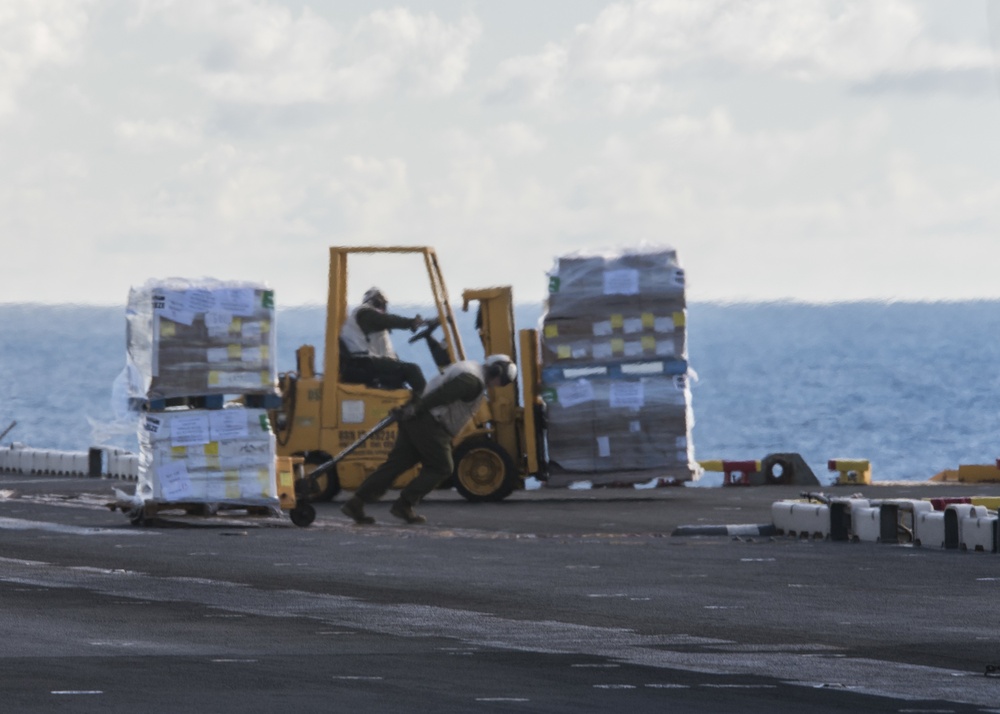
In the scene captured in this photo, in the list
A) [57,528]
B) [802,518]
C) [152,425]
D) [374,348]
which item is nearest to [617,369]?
[374,348]

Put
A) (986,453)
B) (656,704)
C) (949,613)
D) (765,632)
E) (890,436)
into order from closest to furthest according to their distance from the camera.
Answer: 1. (656,704)
2. (765,632)
3. (949,613)
4. (986,453)
5. (890,436)

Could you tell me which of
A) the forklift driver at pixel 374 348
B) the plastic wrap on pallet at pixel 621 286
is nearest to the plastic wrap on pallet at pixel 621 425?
the plastic wrap on pallet at pixel 621 286

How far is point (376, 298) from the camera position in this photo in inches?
997

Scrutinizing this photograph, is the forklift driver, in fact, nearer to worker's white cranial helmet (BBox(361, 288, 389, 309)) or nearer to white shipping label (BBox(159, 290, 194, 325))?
worker's white cranial helmet (BBox(361, 288, 389, 309))

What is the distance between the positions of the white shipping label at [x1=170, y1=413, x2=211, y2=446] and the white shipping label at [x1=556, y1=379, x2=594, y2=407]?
5543mm

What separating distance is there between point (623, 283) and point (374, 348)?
2.97 meters

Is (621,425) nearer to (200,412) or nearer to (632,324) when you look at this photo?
(632,324)

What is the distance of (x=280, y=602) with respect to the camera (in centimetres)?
1426

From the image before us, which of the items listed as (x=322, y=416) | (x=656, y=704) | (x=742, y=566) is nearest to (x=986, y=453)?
(x=322, y=416)

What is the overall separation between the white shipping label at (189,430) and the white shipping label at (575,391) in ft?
18.2

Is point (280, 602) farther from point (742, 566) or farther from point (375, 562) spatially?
point (742, 566)

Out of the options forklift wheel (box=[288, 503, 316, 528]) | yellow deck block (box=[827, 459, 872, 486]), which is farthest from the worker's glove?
yellow deck block (box=[827, 459, 872, 486])

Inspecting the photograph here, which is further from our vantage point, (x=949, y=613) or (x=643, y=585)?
(x=643, y=585)

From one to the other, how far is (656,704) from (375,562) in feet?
25.1
